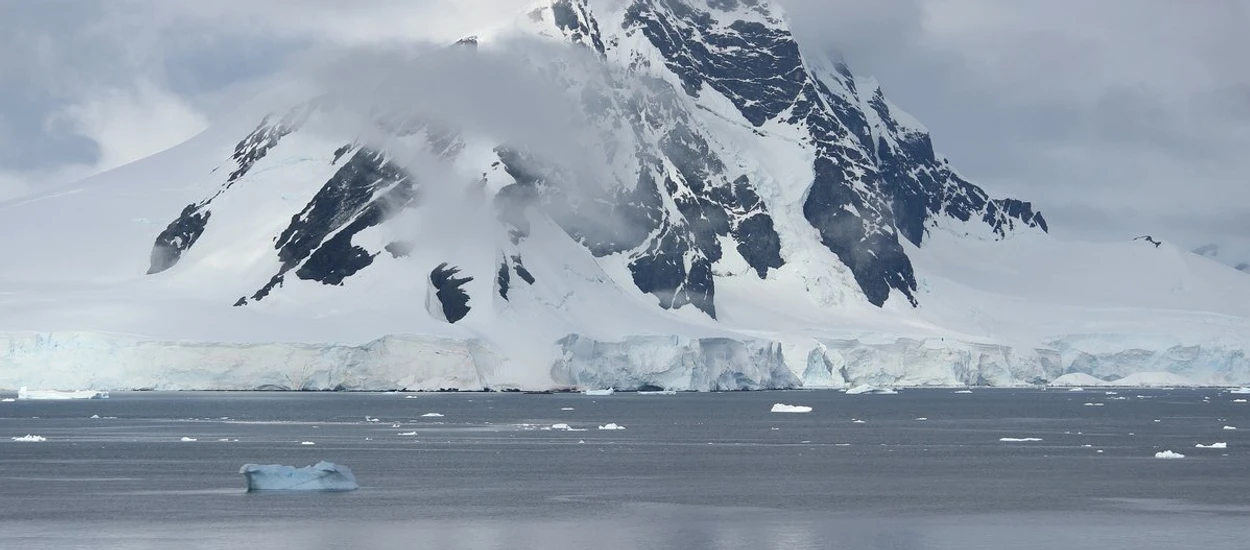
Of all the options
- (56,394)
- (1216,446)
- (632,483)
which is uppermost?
(56,394)

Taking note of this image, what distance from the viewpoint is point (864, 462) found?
7656 centimetres

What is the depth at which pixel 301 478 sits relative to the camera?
2405 inches

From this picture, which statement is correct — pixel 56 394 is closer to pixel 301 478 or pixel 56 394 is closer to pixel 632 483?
pixel 301 478

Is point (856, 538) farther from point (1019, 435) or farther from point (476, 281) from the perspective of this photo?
point (476, 281)

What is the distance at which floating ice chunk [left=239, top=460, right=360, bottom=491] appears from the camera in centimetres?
5975

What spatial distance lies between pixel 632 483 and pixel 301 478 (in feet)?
38.6

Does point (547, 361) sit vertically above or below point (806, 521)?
above

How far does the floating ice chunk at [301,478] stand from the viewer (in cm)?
5975

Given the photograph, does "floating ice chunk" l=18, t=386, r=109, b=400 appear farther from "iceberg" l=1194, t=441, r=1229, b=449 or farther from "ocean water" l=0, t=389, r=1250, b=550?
"iceberg" l=1194, t=441, r=1229, b=449

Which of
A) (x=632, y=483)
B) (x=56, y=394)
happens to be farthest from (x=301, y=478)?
(x=56, y=394)

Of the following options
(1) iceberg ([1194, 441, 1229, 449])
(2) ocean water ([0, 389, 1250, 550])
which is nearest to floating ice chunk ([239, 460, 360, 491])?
(2) ocean water ([0, 389, 1250, 550])

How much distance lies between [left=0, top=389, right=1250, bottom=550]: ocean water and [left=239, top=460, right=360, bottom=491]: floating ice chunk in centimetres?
76

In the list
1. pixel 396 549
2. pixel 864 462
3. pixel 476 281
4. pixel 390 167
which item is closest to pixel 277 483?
pixel 396 549

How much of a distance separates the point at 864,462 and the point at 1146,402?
96.1m
